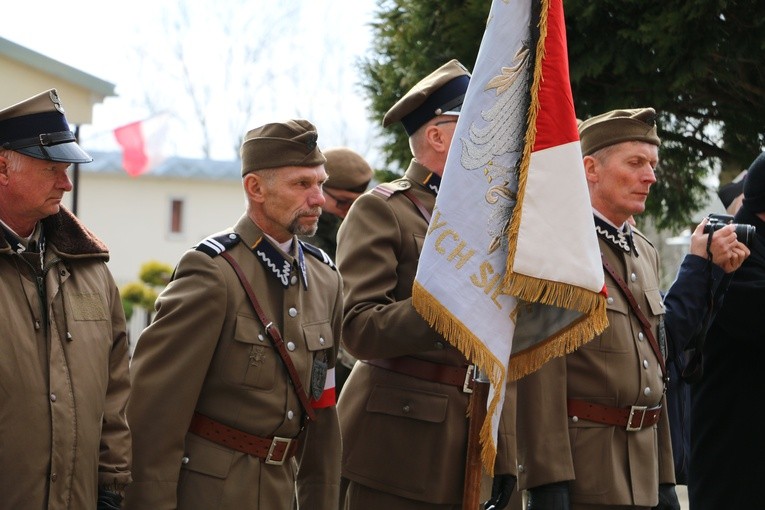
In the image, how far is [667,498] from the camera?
5098mm

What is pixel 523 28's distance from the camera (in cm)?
430

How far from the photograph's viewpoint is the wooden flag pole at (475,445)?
429 cm

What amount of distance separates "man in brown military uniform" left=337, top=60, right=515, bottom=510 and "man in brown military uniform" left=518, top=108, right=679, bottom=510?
0.52ft

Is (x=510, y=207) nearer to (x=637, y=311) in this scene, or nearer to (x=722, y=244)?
(x=637, y=311)

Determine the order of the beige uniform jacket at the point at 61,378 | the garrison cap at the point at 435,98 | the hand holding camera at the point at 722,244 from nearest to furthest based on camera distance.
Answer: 1. the beige uniform jacket at the point at 61,378
2. the garrison cap at the point at 435,98
3. the hand holding camera at the point at 722,244

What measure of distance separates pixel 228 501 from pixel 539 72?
1.81 metres

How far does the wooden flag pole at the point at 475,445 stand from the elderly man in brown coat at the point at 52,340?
116cm

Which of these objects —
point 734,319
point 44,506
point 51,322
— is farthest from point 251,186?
point 734,319

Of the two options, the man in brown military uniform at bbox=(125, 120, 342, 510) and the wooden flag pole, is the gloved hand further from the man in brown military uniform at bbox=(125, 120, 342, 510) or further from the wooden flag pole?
the man in brown military uniform at bbox=(125, 120, 342, 510)

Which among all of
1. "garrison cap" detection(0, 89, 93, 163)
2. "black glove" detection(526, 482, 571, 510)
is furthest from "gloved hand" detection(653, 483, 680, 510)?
"garrison cap" detection(0, 89, 93, 163)

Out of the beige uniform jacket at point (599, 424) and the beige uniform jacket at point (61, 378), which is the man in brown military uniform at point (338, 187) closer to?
the beige uniform jacket at point (599, 424)

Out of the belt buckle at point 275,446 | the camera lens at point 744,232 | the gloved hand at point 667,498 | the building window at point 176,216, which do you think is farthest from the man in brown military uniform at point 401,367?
the building window at point 176,216

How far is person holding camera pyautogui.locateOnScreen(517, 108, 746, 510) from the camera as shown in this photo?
4.75 m

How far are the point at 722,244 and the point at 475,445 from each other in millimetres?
1605
